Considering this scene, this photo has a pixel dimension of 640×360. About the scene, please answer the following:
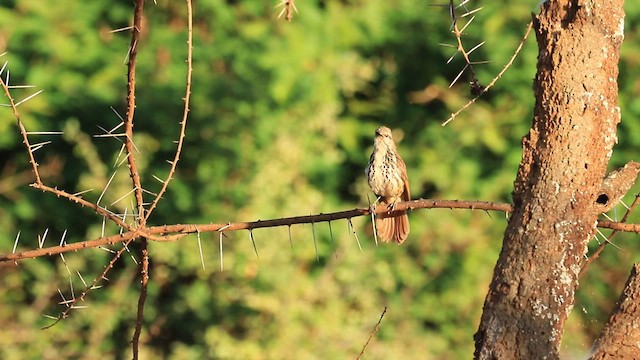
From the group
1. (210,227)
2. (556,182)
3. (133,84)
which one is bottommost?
(210,227)

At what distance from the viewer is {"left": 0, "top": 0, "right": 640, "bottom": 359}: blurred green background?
6430mm

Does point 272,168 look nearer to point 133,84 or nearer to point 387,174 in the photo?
point 387,174

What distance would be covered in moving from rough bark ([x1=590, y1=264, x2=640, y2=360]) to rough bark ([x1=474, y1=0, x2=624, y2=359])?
201mm

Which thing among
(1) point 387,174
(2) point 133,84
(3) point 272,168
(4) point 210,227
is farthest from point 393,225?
(3) point 272,168

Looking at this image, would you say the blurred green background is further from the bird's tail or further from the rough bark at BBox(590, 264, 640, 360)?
the rough bark at BBox(590, 264, 640, 360)

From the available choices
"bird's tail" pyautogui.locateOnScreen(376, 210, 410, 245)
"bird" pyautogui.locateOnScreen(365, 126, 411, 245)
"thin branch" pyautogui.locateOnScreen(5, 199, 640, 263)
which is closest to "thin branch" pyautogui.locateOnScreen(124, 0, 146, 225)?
"thin branch" pyautogui.locateOnScreen(5, 199, 640, 263)

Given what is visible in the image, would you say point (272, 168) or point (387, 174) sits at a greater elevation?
point (272, 168)

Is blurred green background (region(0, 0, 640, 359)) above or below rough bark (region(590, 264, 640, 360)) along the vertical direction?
above

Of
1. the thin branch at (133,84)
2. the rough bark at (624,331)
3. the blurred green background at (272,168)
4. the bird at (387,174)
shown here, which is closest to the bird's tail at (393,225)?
the bird at (387,174)

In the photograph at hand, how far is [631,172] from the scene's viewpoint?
2785mm

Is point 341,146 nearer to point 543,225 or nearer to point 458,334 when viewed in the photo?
point 458,334

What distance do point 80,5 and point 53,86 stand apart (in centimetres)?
65

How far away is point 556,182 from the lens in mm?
2566

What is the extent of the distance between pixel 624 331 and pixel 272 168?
3.97m
